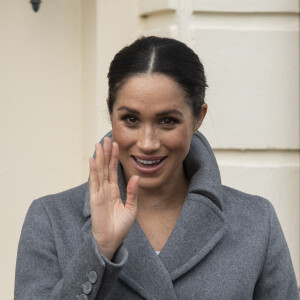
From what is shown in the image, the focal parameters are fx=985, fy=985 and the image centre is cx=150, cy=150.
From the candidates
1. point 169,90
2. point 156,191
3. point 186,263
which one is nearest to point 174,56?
point 169,90

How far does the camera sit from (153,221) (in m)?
3.34

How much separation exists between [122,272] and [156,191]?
1.17ft

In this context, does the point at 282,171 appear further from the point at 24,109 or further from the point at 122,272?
the point at 122,272

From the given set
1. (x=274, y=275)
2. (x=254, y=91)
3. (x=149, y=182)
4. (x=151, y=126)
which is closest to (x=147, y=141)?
(x=151, y=126)

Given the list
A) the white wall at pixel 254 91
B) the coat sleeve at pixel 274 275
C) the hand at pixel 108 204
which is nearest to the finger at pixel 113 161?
the hand at pixel 108 204

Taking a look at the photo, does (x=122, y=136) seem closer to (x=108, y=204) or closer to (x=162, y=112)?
(x=162, y=112)

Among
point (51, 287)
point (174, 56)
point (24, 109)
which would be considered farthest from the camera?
point (24, 109)

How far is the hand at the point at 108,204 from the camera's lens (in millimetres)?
2906

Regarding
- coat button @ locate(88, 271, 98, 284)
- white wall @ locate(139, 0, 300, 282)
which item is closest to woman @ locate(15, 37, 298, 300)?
coat button @ locate(88, 271, 98, 284)

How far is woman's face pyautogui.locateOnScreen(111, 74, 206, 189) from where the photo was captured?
3.11m

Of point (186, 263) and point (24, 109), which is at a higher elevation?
point (24, 109)

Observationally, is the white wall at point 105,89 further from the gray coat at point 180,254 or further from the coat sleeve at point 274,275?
the coat sleeve at point 274,275

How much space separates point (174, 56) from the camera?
3.25 m

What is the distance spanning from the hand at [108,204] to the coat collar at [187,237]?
0.25 m
